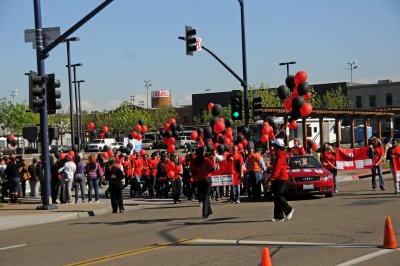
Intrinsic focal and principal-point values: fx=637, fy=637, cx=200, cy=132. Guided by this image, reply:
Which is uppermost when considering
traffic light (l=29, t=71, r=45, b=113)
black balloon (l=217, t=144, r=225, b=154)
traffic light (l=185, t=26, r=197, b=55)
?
traffic light (l=185, t=26, r=197, b=55)

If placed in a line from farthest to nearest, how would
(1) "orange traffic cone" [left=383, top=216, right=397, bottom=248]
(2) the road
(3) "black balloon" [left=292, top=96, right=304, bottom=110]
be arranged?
(3) "black balloon" [left=292, top=96, right=304, bottom=110] < (1) "orange traffic cone" [left=383, top=216, right=397, bottom=248] < (2) the road

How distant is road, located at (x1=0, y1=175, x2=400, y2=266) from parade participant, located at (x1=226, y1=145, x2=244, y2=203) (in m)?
1.71

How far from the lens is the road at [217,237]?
968cm

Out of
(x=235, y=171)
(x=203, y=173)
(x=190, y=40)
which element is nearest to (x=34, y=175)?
(x=190, y=40)

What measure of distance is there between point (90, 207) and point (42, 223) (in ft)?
9.65

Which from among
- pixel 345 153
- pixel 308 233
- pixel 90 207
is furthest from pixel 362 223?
pixel 345 153

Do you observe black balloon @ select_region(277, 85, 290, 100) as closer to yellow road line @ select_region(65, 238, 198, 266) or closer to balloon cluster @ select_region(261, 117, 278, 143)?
balloon cluster @ select_region(261, 117, 278, 143)

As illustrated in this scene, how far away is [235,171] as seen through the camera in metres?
19.8

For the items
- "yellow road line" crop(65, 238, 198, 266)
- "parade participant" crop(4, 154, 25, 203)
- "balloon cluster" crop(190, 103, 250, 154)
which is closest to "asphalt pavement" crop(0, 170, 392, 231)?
"parade participant" crop(4, 154, 25, 203)

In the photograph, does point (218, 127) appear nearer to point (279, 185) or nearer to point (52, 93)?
point (52, 93)

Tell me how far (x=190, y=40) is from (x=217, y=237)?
13.9 m

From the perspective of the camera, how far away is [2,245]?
12695 mm

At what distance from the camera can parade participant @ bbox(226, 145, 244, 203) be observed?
64.0ft

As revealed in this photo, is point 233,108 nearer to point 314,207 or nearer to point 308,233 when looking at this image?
point 314,207
